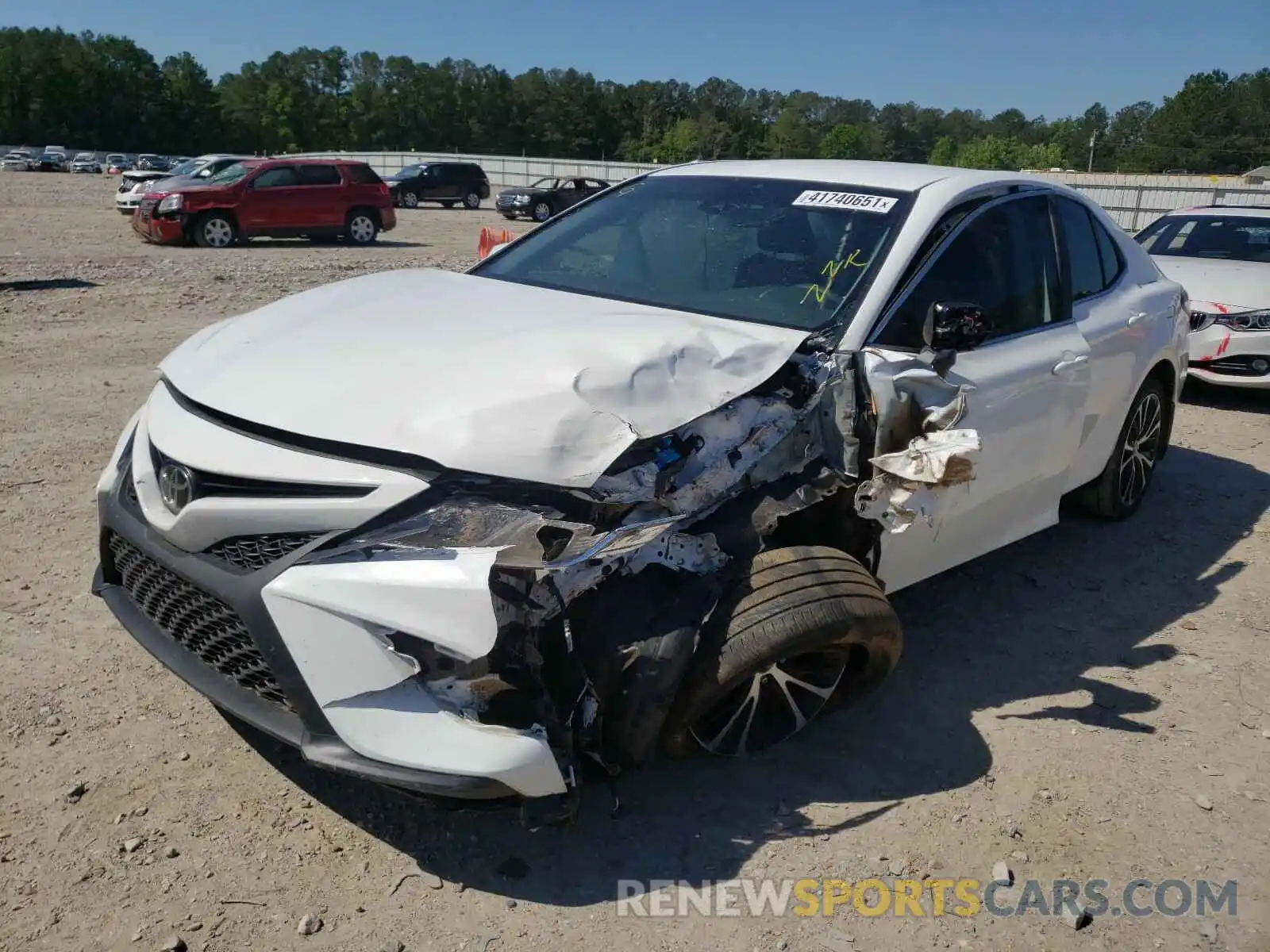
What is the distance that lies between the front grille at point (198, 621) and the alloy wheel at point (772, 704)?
119cm

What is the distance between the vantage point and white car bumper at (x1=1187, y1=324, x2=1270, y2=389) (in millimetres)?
7801

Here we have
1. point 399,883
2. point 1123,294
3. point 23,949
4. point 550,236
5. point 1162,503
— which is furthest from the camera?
point 1162,503

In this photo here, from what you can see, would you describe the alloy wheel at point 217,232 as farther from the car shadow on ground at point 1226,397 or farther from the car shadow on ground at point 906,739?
the car shadow on ground at point 906,739

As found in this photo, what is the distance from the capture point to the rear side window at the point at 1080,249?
435 centimetres

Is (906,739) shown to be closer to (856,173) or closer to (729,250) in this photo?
(729,250)

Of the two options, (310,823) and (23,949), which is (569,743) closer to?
(310,823)

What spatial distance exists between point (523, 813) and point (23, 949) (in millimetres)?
1158

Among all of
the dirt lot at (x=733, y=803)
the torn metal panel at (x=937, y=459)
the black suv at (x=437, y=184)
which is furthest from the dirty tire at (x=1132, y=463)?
the black suv at (x=437, y=184)

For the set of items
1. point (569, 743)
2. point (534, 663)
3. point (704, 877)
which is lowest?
point (704, 877)

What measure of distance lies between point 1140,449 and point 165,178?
63.5 ft

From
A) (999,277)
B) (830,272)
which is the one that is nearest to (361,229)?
(999,277)

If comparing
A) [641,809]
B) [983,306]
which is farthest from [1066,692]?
[641,809]

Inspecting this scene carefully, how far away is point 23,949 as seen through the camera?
2258 millimetres

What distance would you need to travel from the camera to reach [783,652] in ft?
8.93
